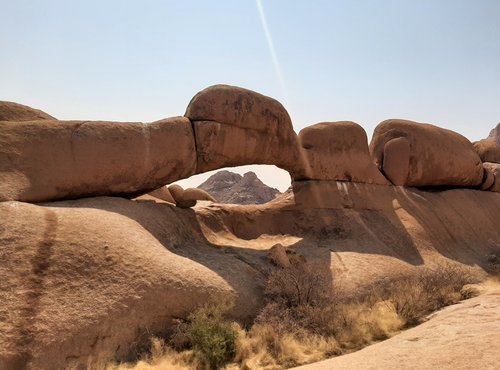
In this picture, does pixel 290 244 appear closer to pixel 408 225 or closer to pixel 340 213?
pixel 340 213

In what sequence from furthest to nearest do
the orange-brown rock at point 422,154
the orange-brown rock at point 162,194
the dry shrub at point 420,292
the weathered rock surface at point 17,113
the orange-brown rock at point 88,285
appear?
1. the orange-brown rock at point 162,194
2. the orange-brown rock at point 422,154
3. the weathered rock surface at point 17,113
4. the dry shrub at point 420,292
5. the orange-brown rock at point 88,285

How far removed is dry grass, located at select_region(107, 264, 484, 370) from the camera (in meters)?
6.48

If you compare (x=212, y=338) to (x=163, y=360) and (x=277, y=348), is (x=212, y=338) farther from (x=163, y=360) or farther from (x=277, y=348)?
(x=277, y=348)

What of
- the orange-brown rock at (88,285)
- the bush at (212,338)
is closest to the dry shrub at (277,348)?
the bush at (212,338)

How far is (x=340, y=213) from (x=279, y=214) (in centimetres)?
207

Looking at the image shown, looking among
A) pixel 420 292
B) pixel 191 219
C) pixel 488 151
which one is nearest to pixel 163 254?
pixel 191 219

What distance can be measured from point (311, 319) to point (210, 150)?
18.4ft

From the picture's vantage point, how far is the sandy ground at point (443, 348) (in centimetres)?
468

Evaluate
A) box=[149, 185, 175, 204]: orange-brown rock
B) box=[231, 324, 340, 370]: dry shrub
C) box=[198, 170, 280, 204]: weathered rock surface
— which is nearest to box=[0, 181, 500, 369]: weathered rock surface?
box=[231, 324, 340, 370]: dry shrub

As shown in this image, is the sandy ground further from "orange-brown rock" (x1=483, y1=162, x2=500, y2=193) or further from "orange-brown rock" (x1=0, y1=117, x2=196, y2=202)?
"orange-brown rock" (x1=483, y1=162, x2=500, y2=193)

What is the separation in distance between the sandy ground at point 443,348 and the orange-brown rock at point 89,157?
247 inches

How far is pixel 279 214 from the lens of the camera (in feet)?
44.8

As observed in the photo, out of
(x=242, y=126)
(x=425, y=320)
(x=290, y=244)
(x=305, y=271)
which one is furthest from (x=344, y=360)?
(x=242, y=126)

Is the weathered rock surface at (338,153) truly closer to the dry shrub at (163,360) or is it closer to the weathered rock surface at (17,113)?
the weathered rock surface at (17,113)
